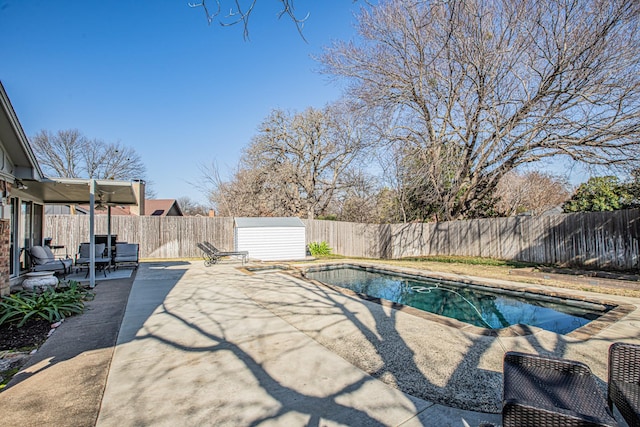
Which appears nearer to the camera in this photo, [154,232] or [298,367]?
[298,367]

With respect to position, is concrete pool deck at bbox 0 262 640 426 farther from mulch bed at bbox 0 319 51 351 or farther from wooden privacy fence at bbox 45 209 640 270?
wooden privacy fence at bbox 45 209 640 270

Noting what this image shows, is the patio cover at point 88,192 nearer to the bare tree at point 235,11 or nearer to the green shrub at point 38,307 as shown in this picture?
the green shrub at point 38,307

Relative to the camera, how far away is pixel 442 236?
14.9 meters

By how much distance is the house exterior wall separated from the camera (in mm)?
13672

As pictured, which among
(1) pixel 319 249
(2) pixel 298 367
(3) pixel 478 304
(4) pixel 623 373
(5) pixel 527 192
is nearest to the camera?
(4) pixel 623 373

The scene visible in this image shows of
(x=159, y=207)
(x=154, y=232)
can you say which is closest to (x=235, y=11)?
(x=154, y=232)

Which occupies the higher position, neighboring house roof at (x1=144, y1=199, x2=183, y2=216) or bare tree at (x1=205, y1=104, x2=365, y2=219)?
bare tree at (x1=205, y1=104, x2=365, y2=219)

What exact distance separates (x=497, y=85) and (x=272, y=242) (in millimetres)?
10080

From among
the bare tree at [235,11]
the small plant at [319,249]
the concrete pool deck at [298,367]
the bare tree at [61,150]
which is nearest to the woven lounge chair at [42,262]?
the concrete pool deck at [298,367]

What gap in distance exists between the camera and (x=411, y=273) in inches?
400

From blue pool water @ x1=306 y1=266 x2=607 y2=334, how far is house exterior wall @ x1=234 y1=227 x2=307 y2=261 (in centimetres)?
411

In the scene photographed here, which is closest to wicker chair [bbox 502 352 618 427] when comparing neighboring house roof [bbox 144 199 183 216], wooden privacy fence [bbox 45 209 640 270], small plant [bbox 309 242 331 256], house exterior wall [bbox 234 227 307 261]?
wooden privacy fence [bbox 45 209 640 270]

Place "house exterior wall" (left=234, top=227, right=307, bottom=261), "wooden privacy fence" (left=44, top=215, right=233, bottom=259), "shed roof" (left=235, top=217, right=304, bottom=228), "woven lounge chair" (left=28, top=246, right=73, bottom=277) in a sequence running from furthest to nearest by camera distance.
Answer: "shed roof" (left=235, top=217, right=304, bottom=228) < "house exterior wall" (left=234, top=227, right=307, bottom=261) < "wooden privacy fence" (left=44, top=215, right=233, bottom=259) < "woven lounge chair" (left=28, top=246, right=73, bottom=277)

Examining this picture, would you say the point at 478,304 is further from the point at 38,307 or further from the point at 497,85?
the point at 497,85
